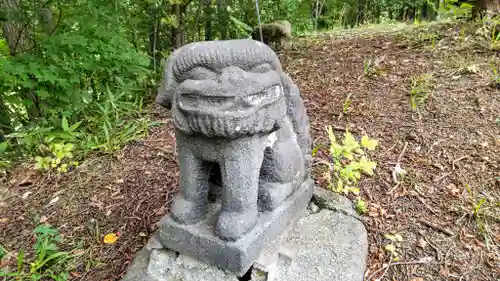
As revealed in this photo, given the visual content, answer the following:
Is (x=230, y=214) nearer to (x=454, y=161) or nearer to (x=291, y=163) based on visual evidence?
(x=291, y=163)

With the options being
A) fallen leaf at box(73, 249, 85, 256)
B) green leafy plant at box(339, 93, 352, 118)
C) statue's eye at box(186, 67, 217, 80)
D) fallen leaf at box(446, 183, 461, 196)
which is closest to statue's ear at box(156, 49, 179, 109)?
Result: statue's eye at box(186, 67, 217, 80)

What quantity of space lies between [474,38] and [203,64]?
362cm

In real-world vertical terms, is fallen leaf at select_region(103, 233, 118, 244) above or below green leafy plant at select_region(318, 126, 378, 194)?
below

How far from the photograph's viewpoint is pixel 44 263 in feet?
6.69

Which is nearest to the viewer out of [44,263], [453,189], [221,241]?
[221,241]

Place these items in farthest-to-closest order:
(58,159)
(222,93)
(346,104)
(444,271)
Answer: (346,104) < (58,159) < (444,271) < (222,93)

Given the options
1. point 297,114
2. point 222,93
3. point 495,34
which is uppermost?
point 222,93

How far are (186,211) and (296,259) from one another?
563 millimetres

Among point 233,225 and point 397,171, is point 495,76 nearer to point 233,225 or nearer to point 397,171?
point 397,171

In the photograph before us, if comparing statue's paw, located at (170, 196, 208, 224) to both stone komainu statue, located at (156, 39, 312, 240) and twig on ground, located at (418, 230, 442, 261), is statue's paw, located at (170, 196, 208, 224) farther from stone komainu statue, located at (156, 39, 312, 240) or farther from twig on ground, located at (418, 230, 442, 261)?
twig on ground, located at (418, 230, 442, 261)

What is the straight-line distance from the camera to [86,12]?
306 cm

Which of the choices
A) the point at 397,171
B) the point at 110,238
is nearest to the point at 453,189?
the point at 397,171

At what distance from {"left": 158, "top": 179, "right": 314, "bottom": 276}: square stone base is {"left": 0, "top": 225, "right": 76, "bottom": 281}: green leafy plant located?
68 cm

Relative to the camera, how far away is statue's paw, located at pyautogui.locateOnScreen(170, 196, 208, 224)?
1.67 m
